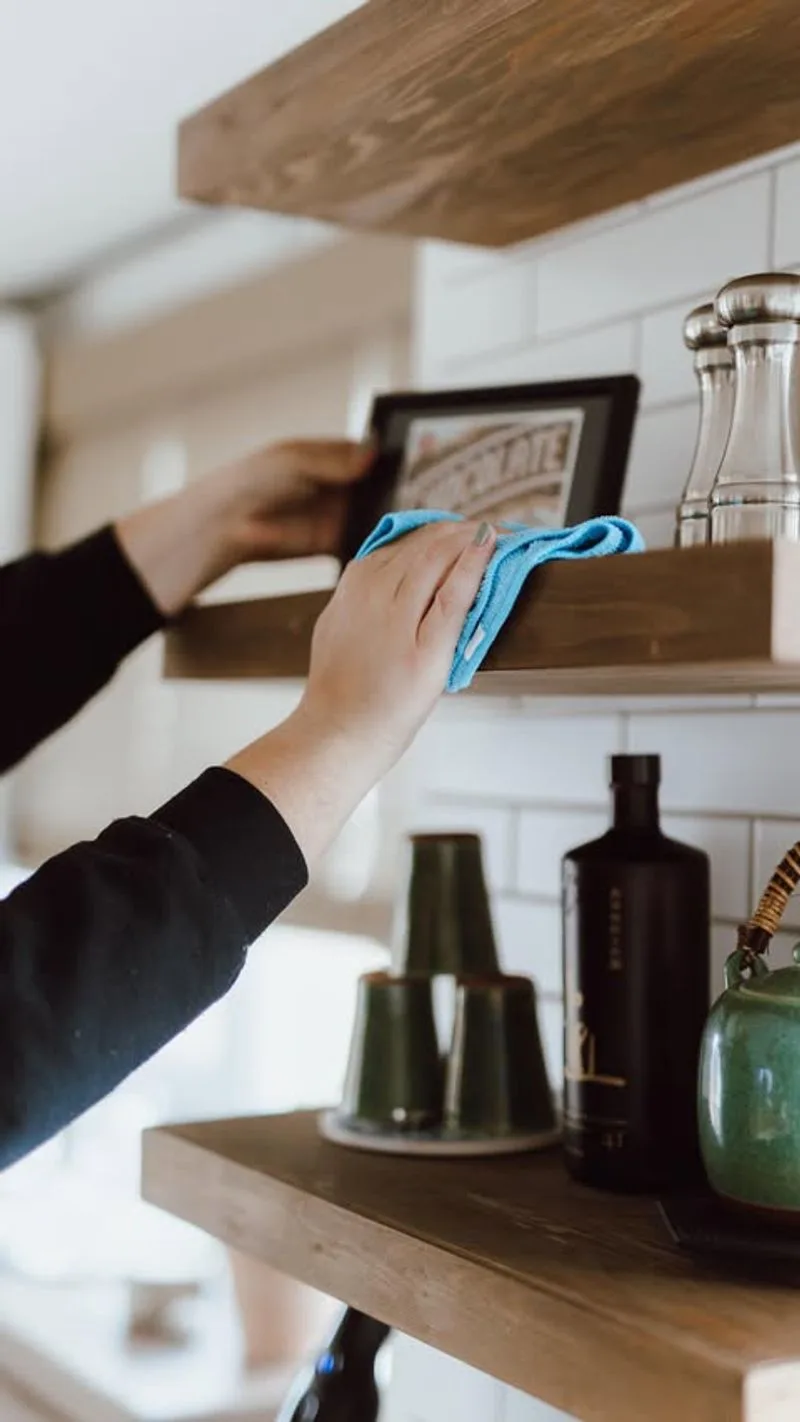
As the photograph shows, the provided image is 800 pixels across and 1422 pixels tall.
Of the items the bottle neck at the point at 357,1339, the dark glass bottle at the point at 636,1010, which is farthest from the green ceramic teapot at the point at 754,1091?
the bottle neck at the point at 357,1339

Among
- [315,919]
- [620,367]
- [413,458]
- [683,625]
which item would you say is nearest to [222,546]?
[413,458]

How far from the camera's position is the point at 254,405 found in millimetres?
2355

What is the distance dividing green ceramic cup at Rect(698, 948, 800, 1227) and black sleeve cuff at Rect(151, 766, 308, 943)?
24 centimetres

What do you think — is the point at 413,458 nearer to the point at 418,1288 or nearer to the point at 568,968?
the point at 568,968

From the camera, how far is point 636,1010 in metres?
0.96

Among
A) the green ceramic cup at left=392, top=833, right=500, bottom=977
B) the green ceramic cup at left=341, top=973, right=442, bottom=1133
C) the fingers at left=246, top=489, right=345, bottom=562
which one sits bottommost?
the green ceramic cup at left=341, top=973, right=442, bottom=1133

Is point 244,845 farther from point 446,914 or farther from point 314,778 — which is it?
point 446,914

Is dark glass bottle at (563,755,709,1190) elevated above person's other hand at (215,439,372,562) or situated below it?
below

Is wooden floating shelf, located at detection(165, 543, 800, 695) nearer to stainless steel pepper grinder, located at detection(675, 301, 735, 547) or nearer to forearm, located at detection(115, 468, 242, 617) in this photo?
stainless steel pepper grinder, located at detection(675, 301, 735, 547)

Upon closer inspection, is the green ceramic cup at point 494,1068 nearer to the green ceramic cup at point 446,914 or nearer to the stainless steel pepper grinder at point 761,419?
the green ceramic cup at point 446,914

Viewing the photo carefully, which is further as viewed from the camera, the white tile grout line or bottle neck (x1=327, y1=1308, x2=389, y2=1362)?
bottle neck (x1=327, y1=1308, x2=389, y2=1362)

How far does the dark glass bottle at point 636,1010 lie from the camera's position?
961 millimetres

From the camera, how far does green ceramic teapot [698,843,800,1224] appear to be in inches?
31.9

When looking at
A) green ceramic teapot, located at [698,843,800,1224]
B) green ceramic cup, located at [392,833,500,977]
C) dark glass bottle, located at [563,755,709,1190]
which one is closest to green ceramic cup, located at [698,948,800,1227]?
green ceramic teapot, located at [698,843,800,1224]
